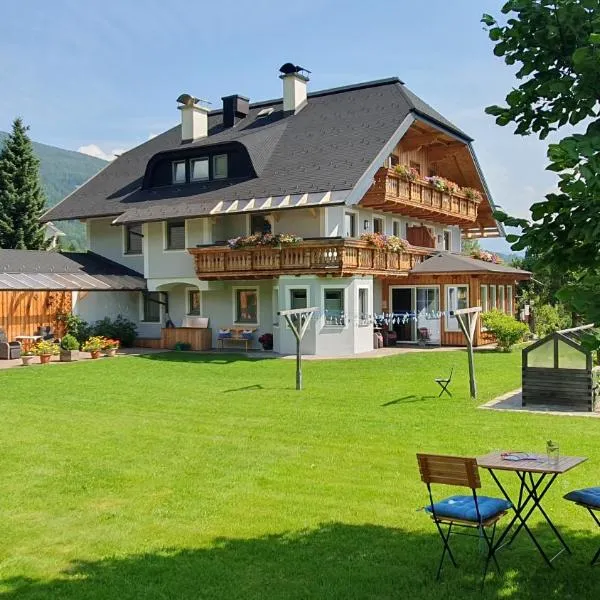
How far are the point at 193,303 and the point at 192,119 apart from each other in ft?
29.7

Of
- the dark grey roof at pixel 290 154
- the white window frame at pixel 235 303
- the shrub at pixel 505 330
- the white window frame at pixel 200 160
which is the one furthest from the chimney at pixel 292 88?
the shrub at pixel 505 330

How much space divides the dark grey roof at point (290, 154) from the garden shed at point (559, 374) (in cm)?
1105

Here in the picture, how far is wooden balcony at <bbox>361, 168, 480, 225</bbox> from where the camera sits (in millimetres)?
25453

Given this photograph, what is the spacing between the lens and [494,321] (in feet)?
81.3

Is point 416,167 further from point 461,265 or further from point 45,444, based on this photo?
point 45,444

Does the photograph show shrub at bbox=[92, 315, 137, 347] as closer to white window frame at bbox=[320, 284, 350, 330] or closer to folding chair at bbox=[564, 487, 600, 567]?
white window frame at bbox=[320, 284, 350, 330]

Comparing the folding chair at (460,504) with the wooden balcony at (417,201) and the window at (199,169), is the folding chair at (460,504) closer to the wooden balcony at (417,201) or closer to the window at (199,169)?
the wooden balcony at (417,201)

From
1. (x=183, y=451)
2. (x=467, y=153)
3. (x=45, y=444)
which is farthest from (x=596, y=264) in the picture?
(x=467, y=153)

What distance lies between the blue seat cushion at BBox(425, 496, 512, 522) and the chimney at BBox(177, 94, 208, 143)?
28.6 metres

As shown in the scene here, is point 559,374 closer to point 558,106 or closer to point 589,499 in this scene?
point 589,499

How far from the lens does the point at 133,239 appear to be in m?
31.0

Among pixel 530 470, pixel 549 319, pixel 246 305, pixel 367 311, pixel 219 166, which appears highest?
pixel 219 166

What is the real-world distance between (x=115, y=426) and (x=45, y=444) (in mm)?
1548

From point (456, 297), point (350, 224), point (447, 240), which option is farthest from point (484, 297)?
point (350, 224)
